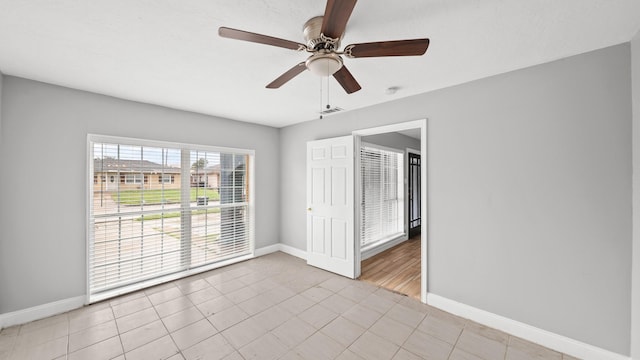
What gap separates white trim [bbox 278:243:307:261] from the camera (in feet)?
14.4

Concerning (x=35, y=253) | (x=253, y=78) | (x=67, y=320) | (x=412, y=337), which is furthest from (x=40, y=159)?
(x=412, y=337)

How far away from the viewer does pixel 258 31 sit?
1702mm

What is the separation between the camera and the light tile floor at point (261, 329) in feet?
6.66

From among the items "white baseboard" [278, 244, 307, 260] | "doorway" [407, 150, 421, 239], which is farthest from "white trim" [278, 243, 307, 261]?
"doorway" [407, 150, 421, 239]

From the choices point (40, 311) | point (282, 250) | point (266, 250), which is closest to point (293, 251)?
point (282, 250)

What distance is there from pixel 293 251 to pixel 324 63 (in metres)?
3.74

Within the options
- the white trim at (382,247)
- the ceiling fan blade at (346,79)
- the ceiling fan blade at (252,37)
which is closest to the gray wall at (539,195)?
the ceiling fan blade at (346,79)

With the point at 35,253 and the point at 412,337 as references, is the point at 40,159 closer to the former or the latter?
the point at 35,253

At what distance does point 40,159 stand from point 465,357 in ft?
15.1

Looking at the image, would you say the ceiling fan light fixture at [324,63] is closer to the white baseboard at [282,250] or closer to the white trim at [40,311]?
the white baseboard at [282,250]

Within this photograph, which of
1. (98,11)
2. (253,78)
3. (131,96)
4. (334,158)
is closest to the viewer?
(98,11)

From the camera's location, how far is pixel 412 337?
2.23 m

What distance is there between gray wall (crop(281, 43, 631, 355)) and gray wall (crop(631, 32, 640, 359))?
4 centimetres

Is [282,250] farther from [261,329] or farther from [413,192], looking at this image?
[413,192]
